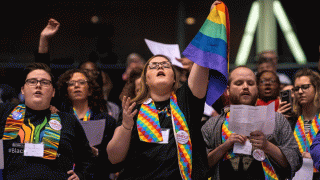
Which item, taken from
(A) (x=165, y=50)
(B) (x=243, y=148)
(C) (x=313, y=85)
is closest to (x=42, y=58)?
(A) (x=165, y=50)

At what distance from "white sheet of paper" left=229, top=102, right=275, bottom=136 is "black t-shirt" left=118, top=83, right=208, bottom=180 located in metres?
0.25

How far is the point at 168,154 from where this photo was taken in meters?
2.78

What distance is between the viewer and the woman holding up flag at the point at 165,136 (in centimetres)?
272

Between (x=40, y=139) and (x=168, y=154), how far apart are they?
109cm

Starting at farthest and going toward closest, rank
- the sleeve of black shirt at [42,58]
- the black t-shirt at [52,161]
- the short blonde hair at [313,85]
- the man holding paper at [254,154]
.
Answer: the short blonde hair at [313,85], the sleeve of black shirt at [42,58], the black t-shirt at [52,161], the man holding paper at [254,154]

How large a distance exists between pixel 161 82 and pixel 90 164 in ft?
3.29

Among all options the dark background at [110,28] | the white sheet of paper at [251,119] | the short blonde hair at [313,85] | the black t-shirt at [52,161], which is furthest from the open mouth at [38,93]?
the dark background at [110,28]

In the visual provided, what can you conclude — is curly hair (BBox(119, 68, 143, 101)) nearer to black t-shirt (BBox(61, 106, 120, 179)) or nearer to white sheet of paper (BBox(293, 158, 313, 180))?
black t-shirt (BBox(61, 106, 120, 179))

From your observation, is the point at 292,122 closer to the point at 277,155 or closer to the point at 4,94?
the point at 277,155

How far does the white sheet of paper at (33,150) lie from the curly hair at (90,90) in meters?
1.22

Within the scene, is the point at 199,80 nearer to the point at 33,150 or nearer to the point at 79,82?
the point at 33,150

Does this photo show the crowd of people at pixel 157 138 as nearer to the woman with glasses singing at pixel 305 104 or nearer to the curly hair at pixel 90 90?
the woman with glasses singing at pixel 305 104

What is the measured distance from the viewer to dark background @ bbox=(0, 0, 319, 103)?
757 centimetres

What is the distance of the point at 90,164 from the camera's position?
3.41m
